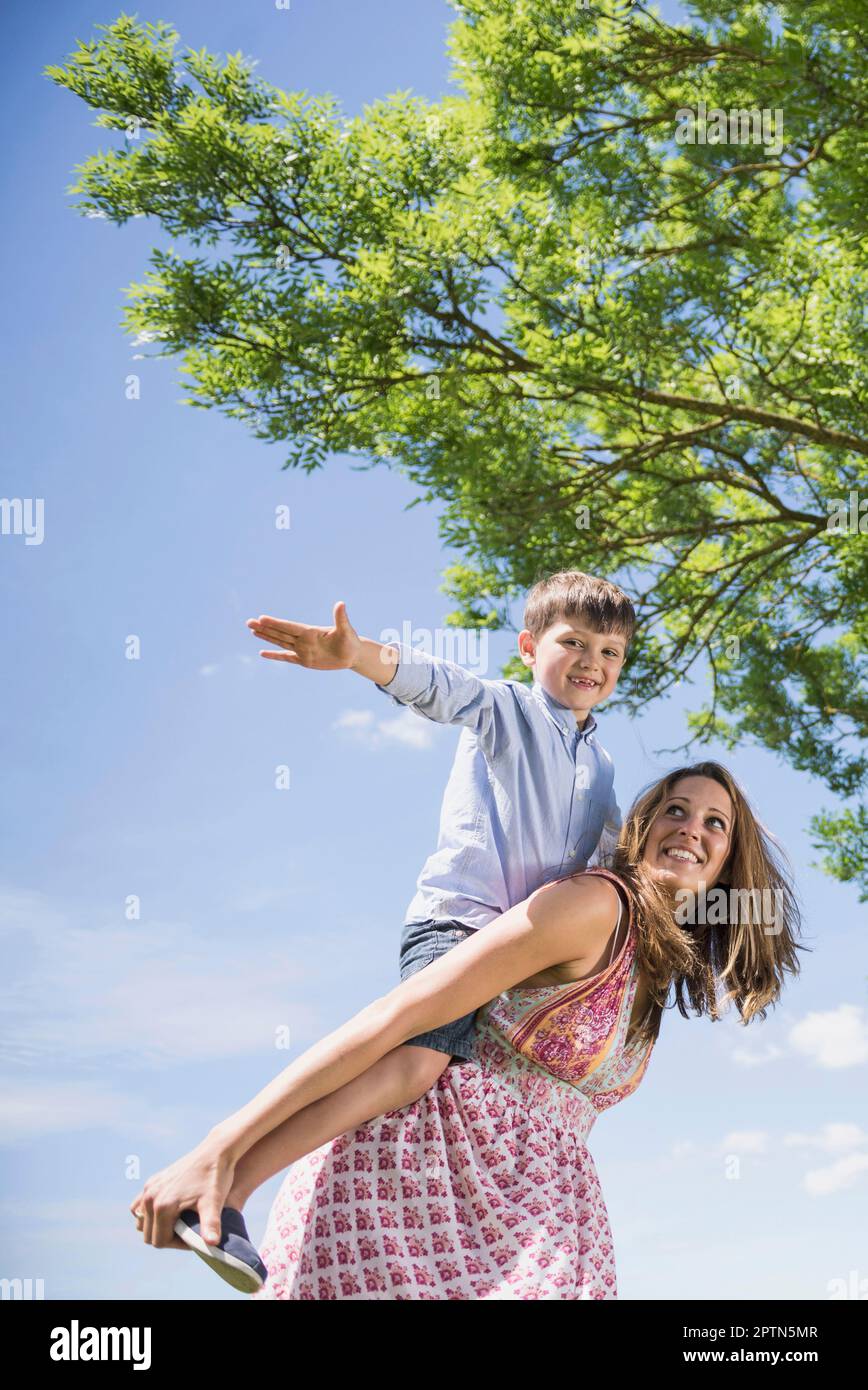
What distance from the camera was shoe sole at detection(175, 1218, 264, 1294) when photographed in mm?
1455

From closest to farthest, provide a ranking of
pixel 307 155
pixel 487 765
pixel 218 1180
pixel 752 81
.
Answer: pixel 218 1180 < pixel 487 765 < pixel 752 81 < pixel 307 155

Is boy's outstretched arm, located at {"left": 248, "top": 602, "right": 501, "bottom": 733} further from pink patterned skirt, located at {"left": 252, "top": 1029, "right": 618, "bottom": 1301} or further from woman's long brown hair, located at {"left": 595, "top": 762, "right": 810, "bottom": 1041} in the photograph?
pink patterned skirt, located at {"left": 252, "top": 1029, "right": 618, "bottom": 1301}

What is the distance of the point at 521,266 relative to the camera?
389 cm

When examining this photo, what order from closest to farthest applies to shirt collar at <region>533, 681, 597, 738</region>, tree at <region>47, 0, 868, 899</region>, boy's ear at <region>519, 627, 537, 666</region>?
shirt collar at <region>533, 681, 597, 738</region>, boy's ear at <region>519, 627, 537, 666</region>, tree at <region>47, 0, 868, 899</region>

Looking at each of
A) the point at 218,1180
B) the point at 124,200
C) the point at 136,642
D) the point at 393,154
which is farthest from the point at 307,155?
the point at 218,1180

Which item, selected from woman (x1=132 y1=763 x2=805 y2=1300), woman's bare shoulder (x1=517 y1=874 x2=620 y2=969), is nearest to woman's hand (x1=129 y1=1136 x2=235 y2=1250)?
woman (x1=132 y1=763 x2=805 y2=1300)

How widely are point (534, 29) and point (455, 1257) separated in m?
3.64

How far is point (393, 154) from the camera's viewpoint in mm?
Result: 3953

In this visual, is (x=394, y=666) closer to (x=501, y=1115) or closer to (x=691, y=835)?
(x=691, y=835)

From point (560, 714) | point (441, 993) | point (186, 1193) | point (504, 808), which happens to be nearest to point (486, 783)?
point (504, 808)

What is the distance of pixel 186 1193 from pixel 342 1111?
0.73 ft

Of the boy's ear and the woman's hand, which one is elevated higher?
the boy's ear
